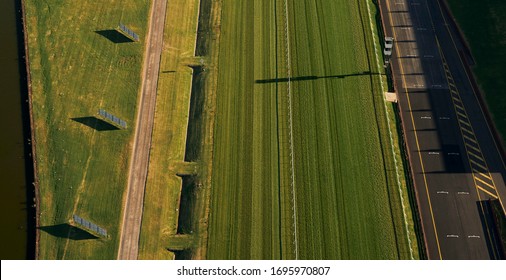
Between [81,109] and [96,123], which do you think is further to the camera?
[81,109]

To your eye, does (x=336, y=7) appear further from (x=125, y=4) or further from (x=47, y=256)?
(x=47, y=256)

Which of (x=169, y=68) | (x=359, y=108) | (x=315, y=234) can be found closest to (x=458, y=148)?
(x=359, y=108)

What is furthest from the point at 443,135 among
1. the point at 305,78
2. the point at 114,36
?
the point at 114,36

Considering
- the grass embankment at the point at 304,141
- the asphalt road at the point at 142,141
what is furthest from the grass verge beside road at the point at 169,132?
the grass embankment at the point at 304,141

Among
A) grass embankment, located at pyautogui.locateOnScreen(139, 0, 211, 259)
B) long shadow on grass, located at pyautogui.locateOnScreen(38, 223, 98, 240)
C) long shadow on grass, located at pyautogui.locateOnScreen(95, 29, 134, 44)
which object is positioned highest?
long shadow on grass, located at pyautogui.locateOnScreen(95, 29, 134, 44)

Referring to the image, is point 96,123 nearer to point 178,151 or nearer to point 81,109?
point 81,109

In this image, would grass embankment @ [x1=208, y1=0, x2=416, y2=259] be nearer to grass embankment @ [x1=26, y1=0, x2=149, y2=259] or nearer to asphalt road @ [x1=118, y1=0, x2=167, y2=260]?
asphalt road @ [x1=118, y1=0, x2=167, y2=260]

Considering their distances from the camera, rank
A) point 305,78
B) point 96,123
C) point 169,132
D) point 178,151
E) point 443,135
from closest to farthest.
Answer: point 443,135, point 178,151, point 169,132, point 96,123, point 305,78

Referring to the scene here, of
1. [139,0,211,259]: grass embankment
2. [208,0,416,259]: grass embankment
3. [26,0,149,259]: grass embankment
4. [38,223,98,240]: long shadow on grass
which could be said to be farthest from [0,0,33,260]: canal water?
[208,0,416,259]: grass embankment
